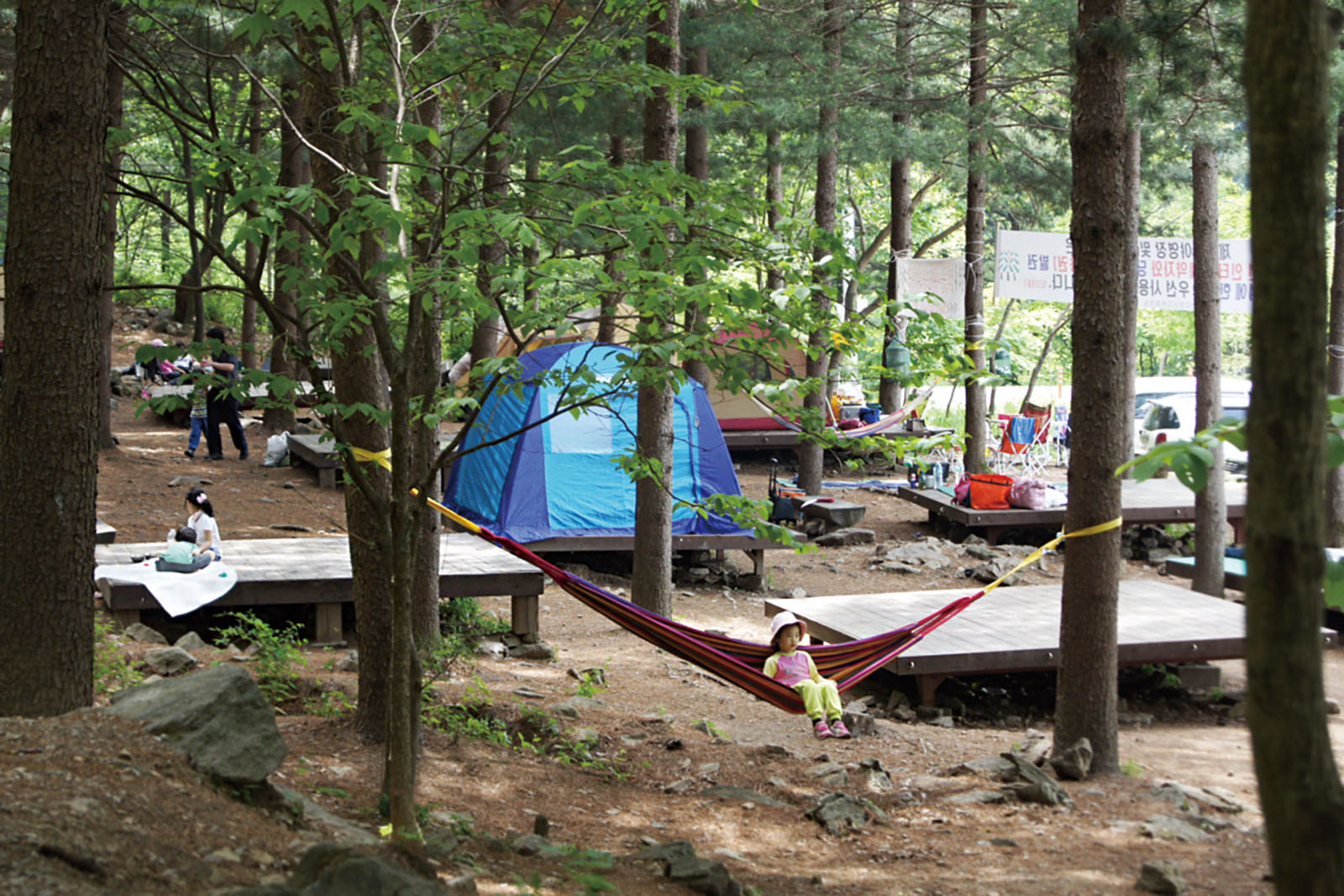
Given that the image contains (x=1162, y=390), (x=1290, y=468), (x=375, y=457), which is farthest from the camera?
(x=1162, y=390)

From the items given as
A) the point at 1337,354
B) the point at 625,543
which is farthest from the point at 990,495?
the point at 625,543

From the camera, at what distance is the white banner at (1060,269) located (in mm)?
11484

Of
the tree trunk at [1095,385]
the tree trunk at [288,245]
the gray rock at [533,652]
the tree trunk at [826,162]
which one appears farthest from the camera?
the tree trunk at [826,162]

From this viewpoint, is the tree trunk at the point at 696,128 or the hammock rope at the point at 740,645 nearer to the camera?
the hammock rope at the point at 740,645

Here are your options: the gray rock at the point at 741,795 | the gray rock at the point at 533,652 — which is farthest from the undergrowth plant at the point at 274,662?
the gray rock at the point at 741,795

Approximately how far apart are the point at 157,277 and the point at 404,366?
28.2m

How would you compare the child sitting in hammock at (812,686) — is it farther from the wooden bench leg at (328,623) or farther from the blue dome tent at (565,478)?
the blue dome tent at (565,478)

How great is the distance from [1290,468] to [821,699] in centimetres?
437

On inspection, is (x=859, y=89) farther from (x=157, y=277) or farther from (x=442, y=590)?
(x=157, y=277)

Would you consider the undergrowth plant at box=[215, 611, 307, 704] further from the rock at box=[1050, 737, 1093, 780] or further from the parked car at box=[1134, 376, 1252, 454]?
the parked car at box=[1134, 376, 1252, 454]

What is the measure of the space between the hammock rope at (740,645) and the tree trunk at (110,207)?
1858mm

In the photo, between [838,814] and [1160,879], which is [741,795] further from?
[1160,879]

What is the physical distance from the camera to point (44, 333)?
2996mm

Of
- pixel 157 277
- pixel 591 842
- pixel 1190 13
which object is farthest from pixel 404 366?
pixel 157 277
